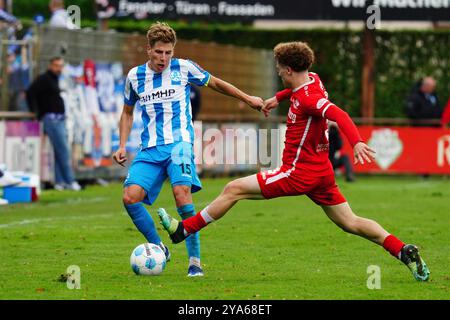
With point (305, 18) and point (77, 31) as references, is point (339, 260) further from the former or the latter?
point (305, 18)

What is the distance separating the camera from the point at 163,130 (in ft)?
34.0

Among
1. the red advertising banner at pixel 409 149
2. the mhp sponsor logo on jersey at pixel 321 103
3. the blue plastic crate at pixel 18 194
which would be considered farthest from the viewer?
the red advertising banner at pixel 409 149

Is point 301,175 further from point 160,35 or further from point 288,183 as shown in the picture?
point 160,35

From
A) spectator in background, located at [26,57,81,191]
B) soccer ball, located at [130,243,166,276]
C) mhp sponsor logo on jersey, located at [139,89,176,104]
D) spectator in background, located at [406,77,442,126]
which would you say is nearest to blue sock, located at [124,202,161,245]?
soccer ball, located at [130,243,166,276]

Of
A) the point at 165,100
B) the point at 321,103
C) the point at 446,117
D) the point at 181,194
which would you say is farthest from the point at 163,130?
the point at 446,117

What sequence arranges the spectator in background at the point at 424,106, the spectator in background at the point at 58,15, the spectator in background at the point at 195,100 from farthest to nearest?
the spectator in background at the point at 424,106 → the spectator in background at the point at 195,100 → the spectator in background at the point at 58,15

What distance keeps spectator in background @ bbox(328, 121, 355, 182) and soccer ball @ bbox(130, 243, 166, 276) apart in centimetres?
1469

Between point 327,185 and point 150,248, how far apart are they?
150cm

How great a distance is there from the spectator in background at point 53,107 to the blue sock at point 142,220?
988 cm

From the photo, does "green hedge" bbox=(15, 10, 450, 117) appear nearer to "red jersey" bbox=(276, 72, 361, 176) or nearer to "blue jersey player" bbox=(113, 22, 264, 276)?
"blue jersey player" bbox=(113, 22, 264, 276)

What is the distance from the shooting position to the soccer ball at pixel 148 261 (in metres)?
10.1

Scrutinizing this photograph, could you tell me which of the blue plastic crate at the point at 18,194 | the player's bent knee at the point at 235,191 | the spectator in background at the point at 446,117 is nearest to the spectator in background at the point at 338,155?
the spectator in background at the point at 446,117

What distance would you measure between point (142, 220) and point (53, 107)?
33.1ft

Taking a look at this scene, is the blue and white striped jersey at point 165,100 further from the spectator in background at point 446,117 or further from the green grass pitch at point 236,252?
the spectator in background at point 446,117
